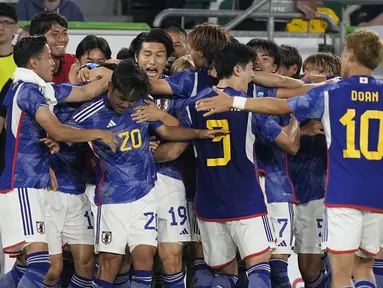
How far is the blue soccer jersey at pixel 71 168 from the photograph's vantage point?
26.2 ft

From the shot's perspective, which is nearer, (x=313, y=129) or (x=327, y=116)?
(x=327, y=116)

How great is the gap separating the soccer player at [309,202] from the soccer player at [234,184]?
102cm

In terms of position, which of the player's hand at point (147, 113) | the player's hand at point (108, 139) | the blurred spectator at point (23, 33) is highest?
the blurred spectator at point (23, 33)

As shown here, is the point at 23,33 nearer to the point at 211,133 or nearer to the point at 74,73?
the point at 74,73

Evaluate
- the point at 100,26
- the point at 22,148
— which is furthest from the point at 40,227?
the point at 100,26

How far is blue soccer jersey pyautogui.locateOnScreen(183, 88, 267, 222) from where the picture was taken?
7.35 metres

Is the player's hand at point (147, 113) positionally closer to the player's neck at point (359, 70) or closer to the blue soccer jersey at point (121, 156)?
the blue soccer jersey at point (121, 156)

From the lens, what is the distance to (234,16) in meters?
11.6

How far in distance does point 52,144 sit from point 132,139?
0.58 m

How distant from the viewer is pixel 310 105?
6898 mm

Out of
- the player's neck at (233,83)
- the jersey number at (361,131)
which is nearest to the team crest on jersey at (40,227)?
the player's neck at (233,83)

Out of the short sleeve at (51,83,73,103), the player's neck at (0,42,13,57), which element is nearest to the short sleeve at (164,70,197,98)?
the short sleeve at (51,83,73,103)

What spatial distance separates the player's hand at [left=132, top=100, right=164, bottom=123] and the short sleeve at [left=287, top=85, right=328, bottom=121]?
1.13m

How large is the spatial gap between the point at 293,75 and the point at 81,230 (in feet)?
7.15
